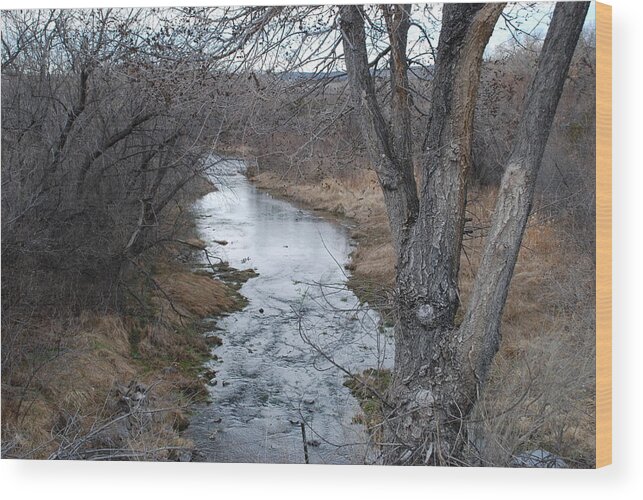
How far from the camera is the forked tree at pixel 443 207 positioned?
386cm

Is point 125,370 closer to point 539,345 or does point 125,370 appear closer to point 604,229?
point 539,345

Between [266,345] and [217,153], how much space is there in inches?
44.9

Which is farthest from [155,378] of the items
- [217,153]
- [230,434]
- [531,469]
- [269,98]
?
[531,469]

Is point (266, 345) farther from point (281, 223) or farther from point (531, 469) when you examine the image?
point (531, 469)

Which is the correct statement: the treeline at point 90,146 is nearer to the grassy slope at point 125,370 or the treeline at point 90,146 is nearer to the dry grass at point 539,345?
the grassy slope at point 125,370

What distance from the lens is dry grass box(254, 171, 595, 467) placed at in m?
3.90

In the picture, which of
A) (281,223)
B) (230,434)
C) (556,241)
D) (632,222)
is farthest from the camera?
(281,223)

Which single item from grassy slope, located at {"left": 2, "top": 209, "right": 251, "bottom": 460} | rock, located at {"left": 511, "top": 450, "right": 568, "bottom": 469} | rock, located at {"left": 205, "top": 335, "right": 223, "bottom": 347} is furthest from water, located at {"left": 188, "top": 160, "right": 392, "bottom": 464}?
rock, located at {"left": 511, "top": 450, "right": 568, "bottom": 469}

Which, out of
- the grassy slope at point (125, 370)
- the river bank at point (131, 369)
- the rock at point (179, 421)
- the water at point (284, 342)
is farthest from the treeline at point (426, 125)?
the rock at point (179, 421)

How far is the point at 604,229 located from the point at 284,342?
1836 millimetres

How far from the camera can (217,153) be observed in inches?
175

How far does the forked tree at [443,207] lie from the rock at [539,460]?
301 mm

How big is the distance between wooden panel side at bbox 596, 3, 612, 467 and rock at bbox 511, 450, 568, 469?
0.63 feet

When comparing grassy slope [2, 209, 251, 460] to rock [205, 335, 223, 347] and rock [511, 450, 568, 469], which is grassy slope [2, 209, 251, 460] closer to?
rock [205, 335, 223, 347]
